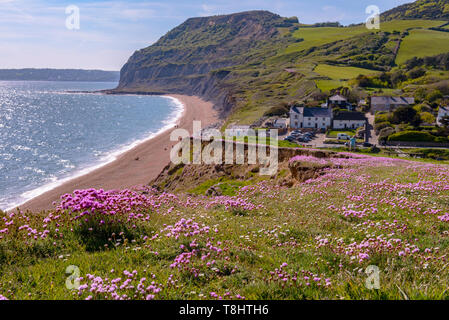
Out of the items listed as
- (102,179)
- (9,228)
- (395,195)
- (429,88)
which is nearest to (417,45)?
(429,88)

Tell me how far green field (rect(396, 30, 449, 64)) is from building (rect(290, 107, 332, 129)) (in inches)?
4038

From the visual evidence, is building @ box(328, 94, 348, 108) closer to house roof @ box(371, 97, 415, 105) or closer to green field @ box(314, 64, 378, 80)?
house roof @ box(371, 97, 415, 105)

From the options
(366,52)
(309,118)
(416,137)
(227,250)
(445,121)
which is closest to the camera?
(227,250)

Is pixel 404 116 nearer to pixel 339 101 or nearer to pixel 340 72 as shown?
pixel 339 101

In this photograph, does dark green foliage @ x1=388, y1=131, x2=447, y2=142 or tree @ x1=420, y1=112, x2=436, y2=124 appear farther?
tree @ x1=420, y1=112, x2=436, y2=124

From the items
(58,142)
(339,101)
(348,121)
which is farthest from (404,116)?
A: (58,142)

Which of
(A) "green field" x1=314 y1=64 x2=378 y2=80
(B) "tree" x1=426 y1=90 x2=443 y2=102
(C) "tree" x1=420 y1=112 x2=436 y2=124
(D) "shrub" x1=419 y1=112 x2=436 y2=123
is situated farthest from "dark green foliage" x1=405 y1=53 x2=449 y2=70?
(C) "tree" x1=420 y1=112 x2=436 y2=124

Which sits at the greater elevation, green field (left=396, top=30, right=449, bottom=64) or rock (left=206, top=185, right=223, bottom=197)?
green field (left=396, top=30, right=449, bottom=64)

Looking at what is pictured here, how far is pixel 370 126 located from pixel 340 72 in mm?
77126

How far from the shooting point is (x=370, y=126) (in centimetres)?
6875

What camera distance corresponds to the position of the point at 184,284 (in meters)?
5.79

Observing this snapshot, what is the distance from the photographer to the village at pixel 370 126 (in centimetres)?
5134

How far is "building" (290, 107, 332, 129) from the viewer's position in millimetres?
70688

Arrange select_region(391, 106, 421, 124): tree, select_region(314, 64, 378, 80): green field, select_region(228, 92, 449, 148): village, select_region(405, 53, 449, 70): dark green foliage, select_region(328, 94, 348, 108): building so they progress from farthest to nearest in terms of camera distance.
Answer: select_region(405, 53, 449, 70): dark green foliage → select_region(314, 64, 378, 80): green field → select_region(328, 94, 348, 108): building → select_region(391, 106, 421, 124): tree → select_region(228, 92, 449, 148): village
